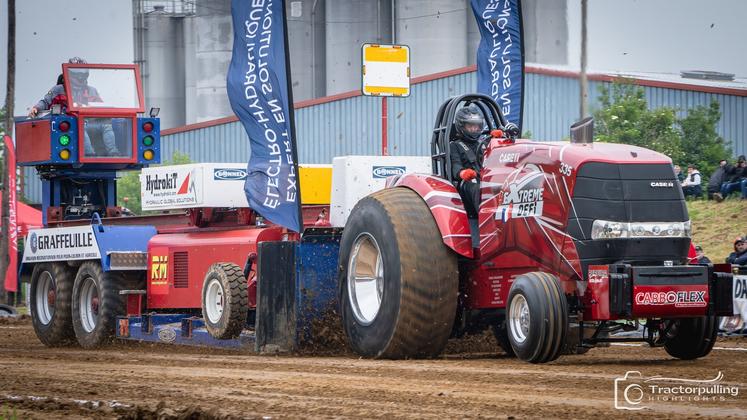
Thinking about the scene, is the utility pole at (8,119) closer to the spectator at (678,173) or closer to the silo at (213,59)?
the spectator at (678,173)

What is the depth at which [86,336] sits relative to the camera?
16.7 meters

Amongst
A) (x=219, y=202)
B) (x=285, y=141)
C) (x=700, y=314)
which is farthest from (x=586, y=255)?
(x=219, y=202)

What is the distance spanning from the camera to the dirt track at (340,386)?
7793mm

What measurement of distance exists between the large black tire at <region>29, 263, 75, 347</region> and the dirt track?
3.70 meters

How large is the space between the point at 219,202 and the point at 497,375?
6401 mm

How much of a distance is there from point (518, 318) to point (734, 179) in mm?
17378

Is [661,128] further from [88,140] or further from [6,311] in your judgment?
[88,140]

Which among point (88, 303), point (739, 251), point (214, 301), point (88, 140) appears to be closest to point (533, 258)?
point (214, 301)

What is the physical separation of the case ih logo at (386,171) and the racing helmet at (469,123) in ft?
5.38

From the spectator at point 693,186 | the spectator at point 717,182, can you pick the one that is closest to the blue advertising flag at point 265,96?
the spectator at point 717,182

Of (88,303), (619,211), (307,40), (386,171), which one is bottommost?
(88,303)

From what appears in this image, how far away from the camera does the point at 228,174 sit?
610 inches

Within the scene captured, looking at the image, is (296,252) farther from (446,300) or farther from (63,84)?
(63,84)

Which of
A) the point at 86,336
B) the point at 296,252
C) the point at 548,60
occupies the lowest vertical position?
the point at 86,336
